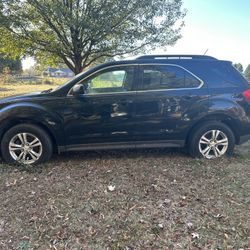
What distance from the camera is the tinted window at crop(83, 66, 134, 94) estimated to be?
4.31 meters

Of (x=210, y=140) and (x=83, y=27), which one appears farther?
(x=83, y=27)

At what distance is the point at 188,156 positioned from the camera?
471 centimetres

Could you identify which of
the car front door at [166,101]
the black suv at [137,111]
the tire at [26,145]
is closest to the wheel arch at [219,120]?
the black suv at [137,111]

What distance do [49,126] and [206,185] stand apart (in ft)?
8.41

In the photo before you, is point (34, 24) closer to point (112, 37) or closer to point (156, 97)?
point (112, 37)

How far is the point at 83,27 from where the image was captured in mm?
9086

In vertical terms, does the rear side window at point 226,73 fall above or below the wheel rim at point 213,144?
above

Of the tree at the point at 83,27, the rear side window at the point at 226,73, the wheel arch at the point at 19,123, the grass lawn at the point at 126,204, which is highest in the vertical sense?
the tree at the point at 83,27

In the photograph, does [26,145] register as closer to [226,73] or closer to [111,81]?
[111,81]

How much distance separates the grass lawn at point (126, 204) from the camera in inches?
99.0

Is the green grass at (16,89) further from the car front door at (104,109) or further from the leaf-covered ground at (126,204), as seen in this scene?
the leaf-covered ground at (126,204)

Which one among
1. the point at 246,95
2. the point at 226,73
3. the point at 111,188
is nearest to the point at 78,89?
the point at 111,188

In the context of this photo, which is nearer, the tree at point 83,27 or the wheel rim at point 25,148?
the wheel rim at point 25,148

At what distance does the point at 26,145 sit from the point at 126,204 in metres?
2.03
